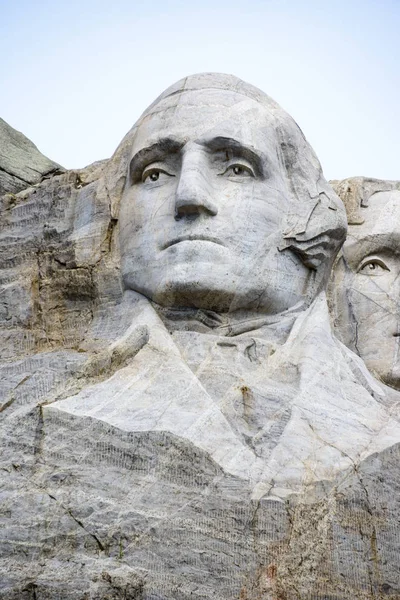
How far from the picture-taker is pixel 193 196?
7234 millimetres

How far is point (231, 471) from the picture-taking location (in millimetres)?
6074

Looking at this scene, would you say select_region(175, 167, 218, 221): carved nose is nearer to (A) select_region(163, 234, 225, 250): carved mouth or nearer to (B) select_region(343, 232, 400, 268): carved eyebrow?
(A) select_region(163, 234, 225, 250): carved mouth

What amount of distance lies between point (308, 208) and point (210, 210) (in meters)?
0.72

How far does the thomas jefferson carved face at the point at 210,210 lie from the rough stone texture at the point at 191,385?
14 millimetres

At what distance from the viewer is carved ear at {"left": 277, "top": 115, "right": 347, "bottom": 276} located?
753 centimetres

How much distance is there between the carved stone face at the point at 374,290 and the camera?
7875 mm

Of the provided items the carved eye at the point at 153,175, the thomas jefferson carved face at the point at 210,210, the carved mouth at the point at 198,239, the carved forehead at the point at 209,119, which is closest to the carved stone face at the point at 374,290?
the thomas jefferson carved face at the point at 210,210

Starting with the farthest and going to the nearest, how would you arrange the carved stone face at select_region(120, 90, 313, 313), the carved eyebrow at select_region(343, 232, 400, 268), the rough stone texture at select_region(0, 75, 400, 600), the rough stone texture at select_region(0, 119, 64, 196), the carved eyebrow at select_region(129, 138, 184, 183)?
the rough stone texture at select_region(0, 119, 64, 196), the carved eyebrow at select_region(343, 232, 400, 268), the carved eyebrow at select_region(129, 138, 184, 183), the carved stone face at select_region(120, 90, 313, 313), the rough stone texture at select_region(0, 75, 400, 600)

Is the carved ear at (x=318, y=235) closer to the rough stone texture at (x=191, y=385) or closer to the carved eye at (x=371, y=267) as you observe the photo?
the rough stone texture at (x=191, y=385)

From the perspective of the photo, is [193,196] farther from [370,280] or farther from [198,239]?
[370,280]

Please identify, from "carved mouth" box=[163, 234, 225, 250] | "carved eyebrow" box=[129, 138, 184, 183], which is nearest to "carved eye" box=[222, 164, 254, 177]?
"carved eyebrow" box=[129, 138, 184, 183]

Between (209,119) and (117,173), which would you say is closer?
(209,119)

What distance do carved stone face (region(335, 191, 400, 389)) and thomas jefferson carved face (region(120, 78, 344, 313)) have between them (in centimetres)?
58

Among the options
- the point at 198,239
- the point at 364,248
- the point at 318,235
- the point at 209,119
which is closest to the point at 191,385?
the point at 198,239
